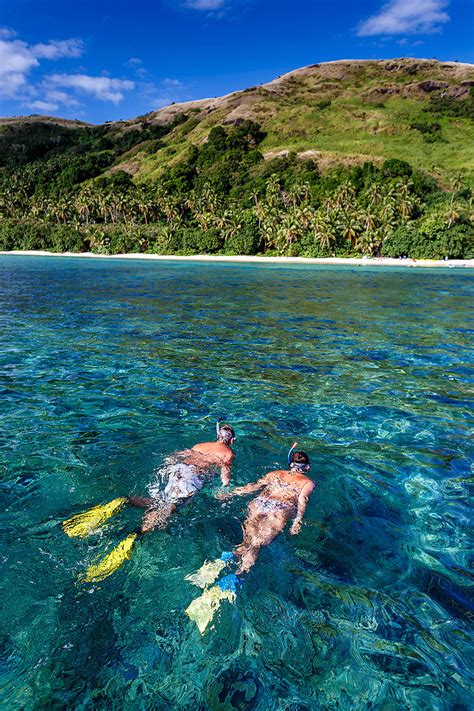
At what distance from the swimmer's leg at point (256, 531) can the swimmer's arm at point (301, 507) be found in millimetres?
136

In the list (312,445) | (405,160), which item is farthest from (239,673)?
(405,160)

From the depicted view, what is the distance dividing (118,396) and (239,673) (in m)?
8.66

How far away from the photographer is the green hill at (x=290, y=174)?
90875 mm

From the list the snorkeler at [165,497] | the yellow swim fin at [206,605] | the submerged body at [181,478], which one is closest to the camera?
the yellow swim fin at [206,605]

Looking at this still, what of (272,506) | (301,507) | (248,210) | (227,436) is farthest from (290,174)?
(272,506)

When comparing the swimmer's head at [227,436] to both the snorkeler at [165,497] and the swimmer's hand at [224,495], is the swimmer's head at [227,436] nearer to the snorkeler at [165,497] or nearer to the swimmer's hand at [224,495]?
the snorkeler at [165,497]

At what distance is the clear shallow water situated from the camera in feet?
14.2

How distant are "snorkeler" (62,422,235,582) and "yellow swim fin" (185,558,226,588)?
934 mm

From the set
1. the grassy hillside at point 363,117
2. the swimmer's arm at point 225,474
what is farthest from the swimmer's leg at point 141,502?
the grassy hillside at point 363,117

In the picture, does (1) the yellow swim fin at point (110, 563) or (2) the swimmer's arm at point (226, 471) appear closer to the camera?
(1) the yellow swim fin at point (110, 563)

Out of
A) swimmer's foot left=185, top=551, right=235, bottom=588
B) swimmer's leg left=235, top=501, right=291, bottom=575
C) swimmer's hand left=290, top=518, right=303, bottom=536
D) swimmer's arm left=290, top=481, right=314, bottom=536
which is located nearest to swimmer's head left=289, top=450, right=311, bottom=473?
swimmer's arm left=290, top=481, right=314, bottom=536

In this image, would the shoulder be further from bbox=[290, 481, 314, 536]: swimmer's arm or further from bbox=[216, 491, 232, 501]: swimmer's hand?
bbox=[216, 491, 232, 501]: swimmer's hand

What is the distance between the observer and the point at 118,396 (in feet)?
39.8

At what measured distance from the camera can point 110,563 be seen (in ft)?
18.4
